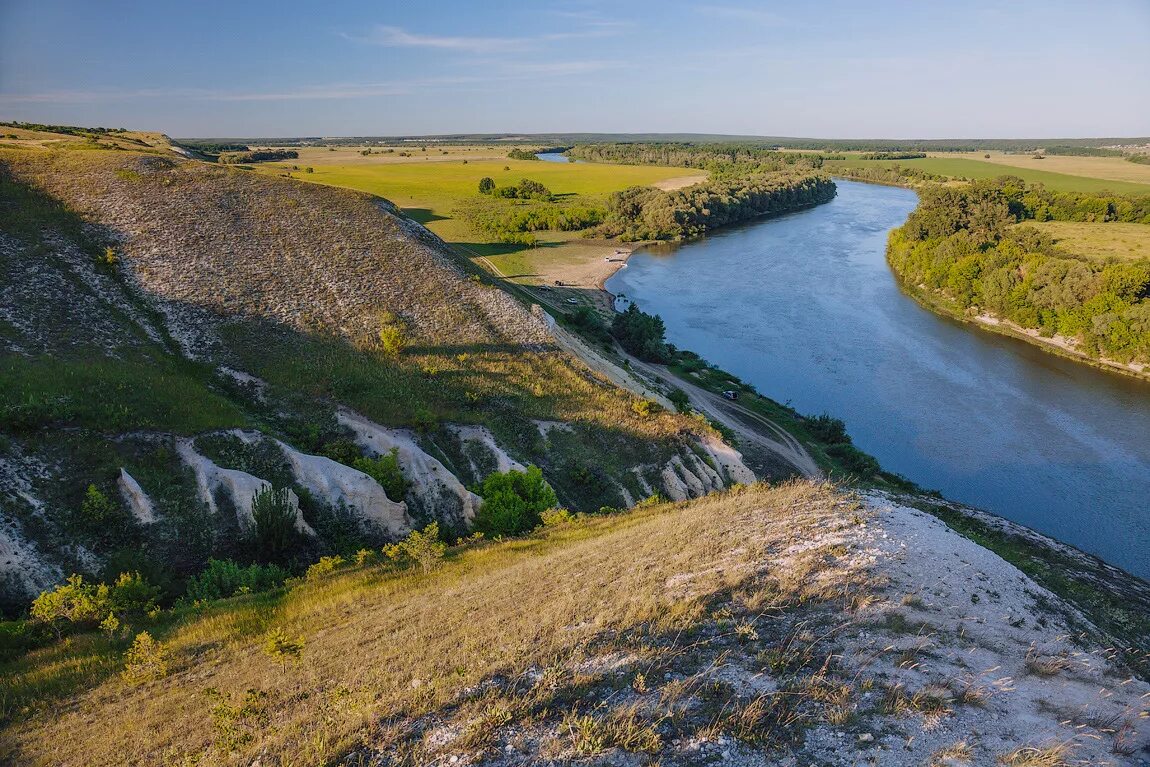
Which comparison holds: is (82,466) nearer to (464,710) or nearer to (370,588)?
(370,588)

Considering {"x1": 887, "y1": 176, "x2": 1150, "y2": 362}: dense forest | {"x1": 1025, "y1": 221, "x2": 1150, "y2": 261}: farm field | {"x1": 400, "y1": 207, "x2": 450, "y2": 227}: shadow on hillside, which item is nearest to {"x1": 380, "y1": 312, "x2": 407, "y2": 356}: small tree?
{"x1": 887, "y1": 176, "x2": 1150, "y2": 362}: dense forest

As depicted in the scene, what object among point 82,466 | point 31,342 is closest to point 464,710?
point 82,466

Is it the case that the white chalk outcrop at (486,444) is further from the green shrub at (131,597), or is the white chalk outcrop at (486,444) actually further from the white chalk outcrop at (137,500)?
the green shrub at (131,597)

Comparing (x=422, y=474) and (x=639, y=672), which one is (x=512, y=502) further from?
(x=639, y=672)

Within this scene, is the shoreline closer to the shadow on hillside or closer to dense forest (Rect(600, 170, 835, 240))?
dense forest (Rect(600, 170, 835, 240))

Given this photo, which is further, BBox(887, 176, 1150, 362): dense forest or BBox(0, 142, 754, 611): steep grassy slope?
BBox(887, 176, 1150, 362): dense forest
